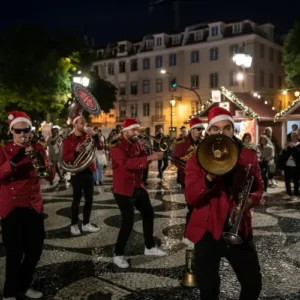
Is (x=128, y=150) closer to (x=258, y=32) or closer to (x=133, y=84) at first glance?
(x=258, y=32)

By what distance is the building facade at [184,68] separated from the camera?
48.0 m

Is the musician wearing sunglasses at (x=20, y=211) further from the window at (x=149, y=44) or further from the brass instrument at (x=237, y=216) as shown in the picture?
the window at (x=149, y=44)

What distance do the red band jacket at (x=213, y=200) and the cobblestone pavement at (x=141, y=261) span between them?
2.94 ft

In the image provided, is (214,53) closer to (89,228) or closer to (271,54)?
(271,54)

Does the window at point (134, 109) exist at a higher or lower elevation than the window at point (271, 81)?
lower

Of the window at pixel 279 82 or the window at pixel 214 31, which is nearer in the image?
the window at pixel 214 31

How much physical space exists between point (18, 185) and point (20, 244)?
0.60 metres

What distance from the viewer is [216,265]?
3.36 meters

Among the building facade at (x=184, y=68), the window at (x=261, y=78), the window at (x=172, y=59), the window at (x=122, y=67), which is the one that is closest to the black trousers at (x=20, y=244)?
the building facade at (x=184, y=68)

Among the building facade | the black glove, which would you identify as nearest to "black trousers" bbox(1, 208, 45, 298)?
the black glove

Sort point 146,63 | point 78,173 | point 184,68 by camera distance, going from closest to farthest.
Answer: point 78,173
point 184,68
point 146,63

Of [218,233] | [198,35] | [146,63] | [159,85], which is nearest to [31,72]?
[198,35]

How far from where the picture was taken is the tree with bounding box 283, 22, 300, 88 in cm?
4047

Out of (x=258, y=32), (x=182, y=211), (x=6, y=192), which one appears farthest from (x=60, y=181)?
(x=258, y=32)
